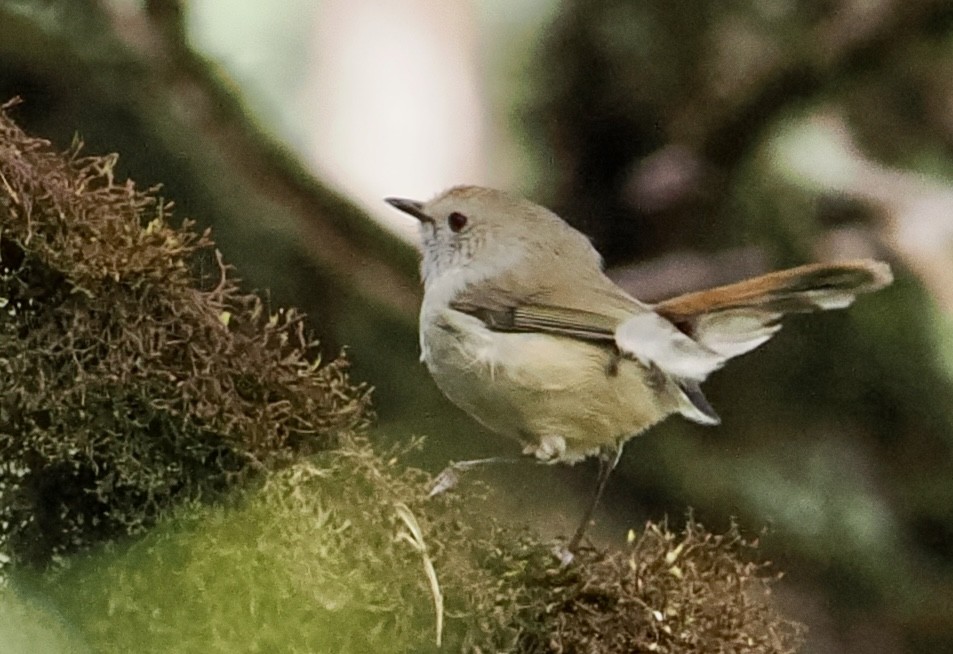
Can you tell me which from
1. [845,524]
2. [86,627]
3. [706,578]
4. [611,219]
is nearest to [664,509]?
[845,524]

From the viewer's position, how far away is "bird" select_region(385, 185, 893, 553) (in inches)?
35.9

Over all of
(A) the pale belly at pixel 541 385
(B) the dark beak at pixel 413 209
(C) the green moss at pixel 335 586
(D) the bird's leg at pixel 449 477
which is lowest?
(C) the green moss at pixel 335 586

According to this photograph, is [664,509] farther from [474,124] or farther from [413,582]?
[413,582]

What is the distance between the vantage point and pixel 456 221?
102cm

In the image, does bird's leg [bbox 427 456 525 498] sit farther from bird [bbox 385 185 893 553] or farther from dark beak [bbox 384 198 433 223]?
dark beak [bbox 384 198 433 223]

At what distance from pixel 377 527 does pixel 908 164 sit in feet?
2.65

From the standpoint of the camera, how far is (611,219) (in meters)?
1.26

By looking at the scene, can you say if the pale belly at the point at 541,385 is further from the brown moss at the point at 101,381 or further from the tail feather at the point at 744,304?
the brown moss at the point at 101,381

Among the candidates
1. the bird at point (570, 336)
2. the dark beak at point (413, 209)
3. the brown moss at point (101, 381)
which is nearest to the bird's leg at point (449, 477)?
the bird at point (570, 336)

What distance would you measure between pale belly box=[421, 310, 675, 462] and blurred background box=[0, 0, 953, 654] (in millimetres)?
205

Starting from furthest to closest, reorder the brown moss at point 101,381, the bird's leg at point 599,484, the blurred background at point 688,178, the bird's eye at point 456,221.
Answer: the blurred background at point 688,178 < the bird's eye at point 456,221 < the bird's leg at point 599,484 < the brown moss at point 101,381

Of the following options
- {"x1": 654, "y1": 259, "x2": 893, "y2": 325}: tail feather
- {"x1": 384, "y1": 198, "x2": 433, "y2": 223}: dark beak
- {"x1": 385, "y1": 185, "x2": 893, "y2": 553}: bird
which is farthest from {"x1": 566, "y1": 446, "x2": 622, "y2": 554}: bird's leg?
{"x1": 384, "y1": 198, "x2": 433, "y2": 223}: dark beak

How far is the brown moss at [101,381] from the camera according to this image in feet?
2.32

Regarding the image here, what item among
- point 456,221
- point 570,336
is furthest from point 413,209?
point 570,336
